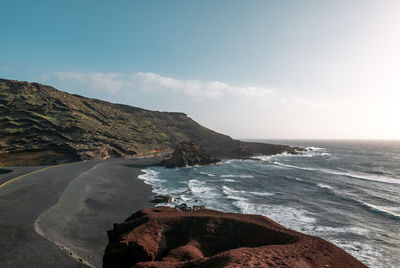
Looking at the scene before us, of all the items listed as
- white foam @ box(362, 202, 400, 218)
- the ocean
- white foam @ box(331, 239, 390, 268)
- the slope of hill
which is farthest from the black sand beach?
the slope of hill

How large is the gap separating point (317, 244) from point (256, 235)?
81.8 inches

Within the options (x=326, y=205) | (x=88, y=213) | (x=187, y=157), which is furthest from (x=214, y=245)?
(x=187, y=157)

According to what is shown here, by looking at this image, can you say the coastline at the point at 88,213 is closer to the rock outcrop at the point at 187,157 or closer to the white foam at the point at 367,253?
the white foam at the point at 367,253

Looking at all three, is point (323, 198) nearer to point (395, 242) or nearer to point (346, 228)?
point (346, 228)

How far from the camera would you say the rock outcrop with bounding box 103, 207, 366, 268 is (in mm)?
5176

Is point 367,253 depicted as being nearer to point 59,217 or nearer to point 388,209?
point 388,209

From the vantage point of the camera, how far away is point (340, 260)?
548 centimetres

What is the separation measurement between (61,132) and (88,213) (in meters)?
47.5

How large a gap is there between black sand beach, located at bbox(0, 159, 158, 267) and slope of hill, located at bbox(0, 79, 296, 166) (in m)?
28.5

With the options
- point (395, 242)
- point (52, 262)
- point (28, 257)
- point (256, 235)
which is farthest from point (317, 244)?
point (395, 242)

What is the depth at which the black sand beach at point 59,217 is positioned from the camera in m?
9.80

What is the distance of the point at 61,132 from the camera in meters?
55.3

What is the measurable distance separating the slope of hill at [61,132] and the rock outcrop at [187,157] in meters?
19.1

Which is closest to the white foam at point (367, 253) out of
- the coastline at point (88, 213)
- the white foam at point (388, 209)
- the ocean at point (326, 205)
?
the ocean at point (326, 205)
